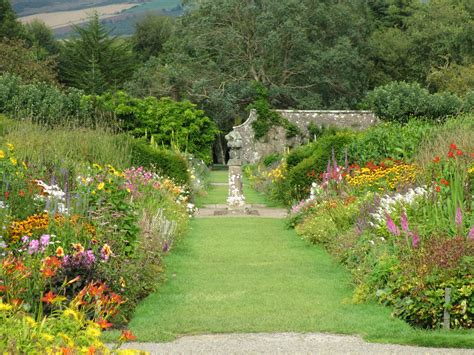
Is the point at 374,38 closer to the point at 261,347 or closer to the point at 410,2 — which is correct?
the point at 410,2

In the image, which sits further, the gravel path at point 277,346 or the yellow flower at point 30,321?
the gravel path at point 277,346

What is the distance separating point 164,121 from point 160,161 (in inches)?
445

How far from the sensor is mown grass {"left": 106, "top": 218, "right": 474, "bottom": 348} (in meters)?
8.83

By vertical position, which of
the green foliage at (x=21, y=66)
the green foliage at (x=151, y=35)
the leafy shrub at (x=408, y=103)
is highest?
the green foliage at (x=151, y=35)

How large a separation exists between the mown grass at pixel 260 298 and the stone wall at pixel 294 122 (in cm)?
2612

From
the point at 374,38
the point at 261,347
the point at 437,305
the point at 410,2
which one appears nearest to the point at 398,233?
the point at 437,305

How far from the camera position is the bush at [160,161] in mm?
20817

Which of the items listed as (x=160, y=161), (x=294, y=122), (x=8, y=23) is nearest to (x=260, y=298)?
(x=160, y=161)

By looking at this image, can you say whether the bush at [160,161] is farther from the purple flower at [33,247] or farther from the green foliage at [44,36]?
the green foliage at [44,36]

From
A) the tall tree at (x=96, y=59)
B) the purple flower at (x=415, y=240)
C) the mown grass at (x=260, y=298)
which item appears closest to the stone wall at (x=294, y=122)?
the tall tree at (x=96, y=59)

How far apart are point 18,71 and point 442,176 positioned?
38350mm

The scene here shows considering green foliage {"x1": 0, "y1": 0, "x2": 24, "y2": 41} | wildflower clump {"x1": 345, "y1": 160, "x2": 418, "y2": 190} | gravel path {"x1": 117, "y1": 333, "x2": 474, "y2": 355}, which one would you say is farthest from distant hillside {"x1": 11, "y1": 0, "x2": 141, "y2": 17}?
gravel path {"x1": 117, "y1": 333, "x2": 474, "y2": 355}

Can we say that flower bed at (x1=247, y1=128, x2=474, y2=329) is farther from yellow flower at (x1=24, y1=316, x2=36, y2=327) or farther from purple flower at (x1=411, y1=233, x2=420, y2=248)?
yellow flower at (x1=24, y1=316, x2=36, y2=327)

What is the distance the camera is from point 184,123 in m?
33.7
